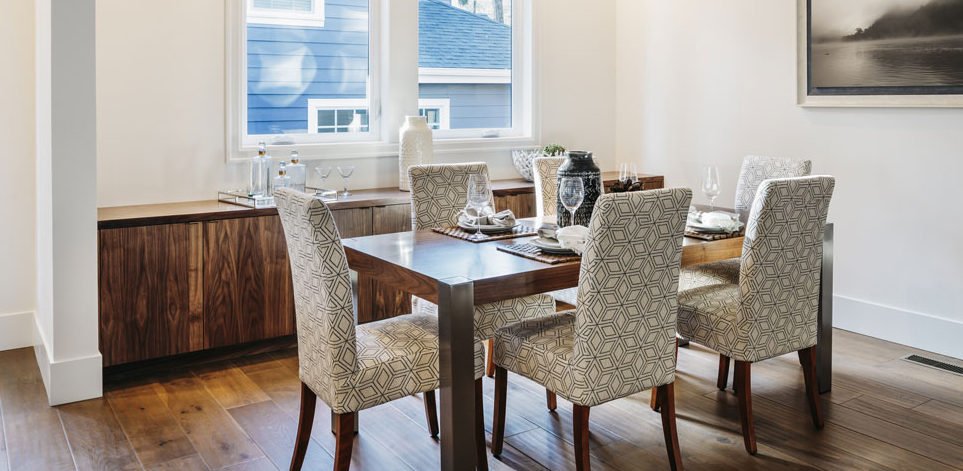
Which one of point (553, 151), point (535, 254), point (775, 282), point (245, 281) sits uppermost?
point (553, 151)

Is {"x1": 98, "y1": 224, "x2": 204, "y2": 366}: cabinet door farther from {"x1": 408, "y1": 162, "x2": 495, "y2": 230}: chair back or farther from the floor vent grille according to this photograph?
the floor vent grille

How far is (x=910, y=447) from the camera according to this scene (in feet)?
9.33

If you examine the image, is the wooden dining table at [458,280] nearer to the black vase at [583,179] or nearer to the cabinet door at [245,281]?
the black vase at [583,179]

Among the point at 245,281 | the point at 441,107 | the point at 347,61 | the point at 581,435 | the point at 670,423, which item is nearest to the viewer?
the point at 581,435

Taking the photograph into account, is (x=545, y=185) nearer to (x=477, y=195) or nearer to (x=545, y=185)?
(x=545, y=185)

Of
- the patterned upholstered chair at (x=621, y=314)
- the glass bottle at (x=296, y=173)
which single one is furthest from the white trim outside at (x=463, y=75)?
the patterned upholstered chair at (x=621, y=314)

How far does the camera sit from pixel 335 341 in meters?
2.29

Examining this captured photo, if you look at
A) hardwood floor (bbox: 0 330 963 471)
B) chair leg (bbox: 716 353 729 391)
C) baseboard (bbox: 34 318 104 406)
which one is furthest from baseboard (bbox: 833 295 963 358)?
baseboard (bbox: 34 318 104 406)

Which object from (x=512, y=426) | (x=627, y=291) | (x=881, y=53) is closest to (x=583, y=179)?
(x=627, y=291)

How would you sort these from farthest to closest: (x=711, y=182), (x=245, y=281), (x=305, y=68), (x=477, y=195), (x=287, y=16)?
(x=305, y=68), (x=287, y=16), (x=245, y=281), (x=711, y=182), (x=477, y=195)

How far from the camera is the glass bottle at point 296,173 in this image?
4.05 metres

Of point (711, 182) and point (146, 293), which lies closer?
point (711, 182)

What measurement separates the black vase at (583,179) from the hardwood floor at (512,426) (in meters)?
0.76

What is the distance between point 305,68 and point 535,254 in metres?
2.30
